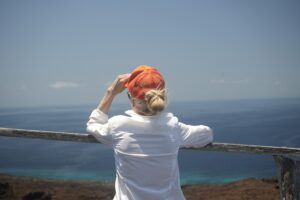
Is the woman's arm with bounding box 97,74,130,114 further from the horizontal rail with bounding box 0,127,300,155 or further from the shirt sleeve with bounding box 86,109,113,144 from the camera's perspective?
the horizontal rail with bounding box 0,127,300,155

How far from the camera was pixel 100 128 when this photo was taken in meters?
2.25

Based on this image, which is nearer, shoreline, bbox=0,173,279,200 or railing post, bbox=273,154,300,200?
railing post, bbox=273,154,300,200

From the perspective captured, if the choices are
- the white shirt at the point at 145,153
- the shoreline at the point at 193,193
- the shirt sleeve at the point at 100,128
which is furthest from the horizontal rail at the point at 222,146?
the shoreline at the point at 193,193

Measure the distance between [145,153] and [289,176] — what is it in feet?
5.34

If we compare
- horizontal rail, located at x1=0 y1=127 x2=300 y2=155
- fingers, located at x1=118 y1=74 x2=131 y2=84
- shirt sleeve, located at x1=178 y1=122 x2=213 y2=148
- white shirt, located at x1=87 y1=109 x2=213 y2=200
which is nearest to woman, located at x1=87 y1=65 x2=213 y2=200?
white shirt, located at x1=87 y1=109 x2=213 y2=200

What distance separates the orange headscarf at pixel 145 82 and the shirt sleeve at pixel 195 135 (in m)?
0.41

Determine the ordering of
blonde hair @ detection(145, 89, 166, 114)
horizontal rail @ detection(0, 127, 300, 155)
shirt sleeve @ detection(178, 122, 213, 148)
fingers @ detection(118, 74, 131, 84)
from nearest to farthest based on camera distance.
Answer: blonde hair @ detection(145, 89, 166, 114), shirt sleeve @ detection(178, 122, 213, 148), fingers @ detection(118, 74, 131, 84), horizontal rail @ detection(0, 127, 300, 155)

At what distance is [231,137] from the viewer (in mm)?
85000

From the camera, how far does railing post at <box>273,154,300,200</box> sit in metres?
2.77

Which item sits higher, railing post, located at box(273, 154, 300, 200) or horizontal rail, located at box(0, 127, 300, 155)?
horizontal rail, located at box(0, 127, 300, 155)

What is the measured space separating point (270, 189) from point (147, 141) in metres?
15.8

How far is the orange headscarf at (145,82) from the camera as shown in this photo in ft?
6.59

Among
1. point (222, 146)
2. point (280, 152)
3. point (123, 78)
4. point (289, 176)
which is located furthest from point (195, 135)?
point (289, 176)

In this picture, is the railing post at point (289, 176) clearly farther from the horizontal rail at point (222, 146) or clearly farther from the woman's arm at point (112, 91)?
the woman's arm at point (112, 91)
